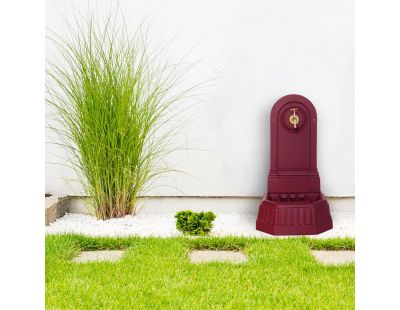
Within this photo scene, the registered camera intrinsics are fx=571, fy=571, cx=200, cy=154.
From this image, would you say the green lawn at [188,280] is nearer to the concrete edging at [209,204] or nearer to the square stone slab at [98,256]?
the square stone slab at [98,256]

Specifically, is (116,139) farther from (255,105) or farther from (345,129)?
(345,129)

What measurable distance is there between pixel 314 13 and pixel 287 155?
1.15 m

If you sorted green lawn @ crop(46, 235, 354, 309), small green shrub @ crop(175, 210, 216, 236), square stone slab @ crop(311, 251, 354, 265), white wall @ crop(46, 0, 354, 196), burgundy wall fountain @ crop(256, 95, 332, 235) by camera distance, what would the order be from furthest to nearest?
white wall @ crop(46, 0, 354, 196), burgundy wall fountain @ crop(256, 95, 332, 235), small green shrub @ crop(175, 210, 216, 236), square stone slab @ crop(311, 251, 354, 265), green lawn @ crop(46, 235, 354, 309)

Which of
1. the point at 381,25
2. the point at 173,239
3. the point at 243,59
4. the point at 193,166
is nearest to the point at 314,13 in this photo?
the point at 243,59

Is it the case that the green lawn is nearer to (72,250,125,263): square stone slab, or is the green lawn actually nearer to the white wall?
(72,250,125,263): square stone slab

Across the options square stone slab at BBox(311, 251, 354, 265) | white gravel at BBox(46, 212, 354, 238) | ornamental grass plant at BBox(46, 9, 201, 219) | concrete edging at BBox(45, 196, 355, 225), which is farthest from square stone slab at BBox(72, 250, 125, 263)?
concrete edging at BBox(45, 196, 355, 225)

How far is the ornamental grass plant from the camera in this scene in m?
3.82

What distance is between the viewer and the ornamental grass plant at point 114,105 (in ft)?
12.5

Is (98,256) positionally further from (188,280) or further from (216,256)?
(188,280)

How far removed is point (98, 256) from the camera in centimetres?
308

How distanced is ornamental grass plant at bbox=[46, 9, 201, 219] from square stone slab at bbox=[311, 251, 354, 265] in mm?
1441

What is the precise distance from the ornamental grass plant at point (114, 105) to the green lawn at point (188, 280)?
81 cm

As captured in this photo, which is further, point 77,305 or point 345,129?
point 345,129

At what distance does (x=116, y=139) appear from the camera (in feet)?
12.7
